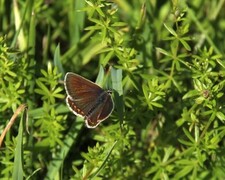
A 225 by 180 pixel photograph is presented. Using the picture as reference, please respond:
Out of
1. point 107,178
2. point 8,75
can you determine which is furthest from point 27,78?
point 107,178

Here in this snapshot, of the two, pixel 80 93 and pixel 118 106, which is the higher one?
pixel 80 93

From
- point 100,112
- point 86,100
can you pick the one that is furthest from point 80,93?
point 100,112

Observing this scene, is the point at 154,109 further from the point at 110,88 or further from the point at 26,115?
the point at 26,115

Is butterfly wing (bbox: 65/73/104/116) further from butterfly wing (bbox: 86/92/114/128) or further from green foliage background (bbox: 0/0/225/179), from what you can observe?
green foliage background (bbox: 0/0/225/179)

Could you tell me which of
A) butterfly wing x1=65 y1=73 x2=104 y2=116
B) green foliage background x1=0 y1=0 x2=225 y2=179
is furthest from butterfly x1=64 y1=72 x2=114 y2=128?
green foliage background x1=0 y1=0 x2=225 y2=179

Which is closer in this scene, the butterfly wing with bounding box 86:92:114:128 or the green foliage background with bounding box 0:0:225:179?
the butterfly wing with bounding box 86:92:114:128

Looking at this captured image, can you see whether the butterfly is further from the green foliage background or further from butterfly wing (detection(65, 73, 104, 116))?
the green foliage background

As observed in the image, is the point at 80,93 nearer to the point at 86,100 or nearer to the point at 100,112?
the point at 86,100
